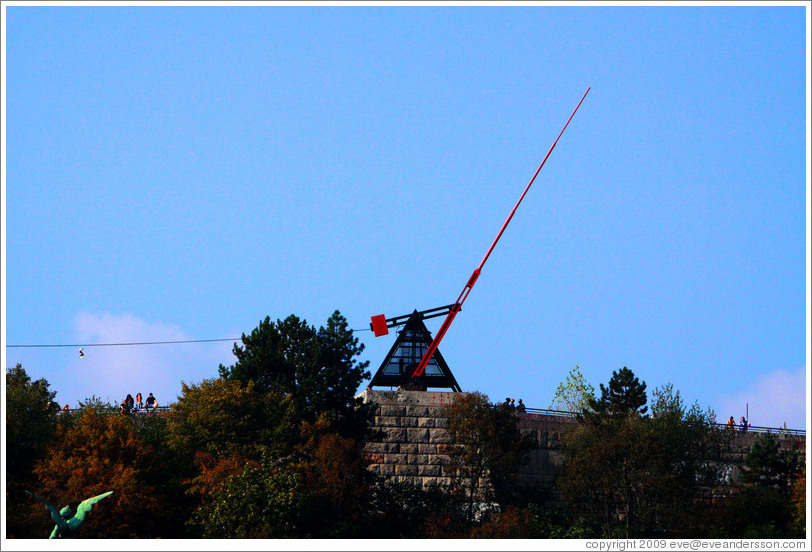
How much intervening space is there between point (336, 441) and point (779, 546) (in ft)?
52.7

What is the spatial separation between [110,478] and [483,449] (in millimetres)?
14167

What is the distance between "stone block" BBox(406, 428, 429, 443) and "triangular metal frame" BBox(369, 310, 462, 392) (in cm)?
276

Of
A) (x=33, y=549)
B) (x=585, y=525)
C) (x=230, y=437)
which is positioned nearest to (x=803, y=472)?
(x=585, y=525)

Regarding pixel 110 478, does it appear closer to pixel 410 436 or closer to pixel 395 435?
pixel 395 435

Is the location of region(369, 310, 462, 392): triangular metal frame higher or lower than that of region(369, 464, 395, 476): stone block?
higher

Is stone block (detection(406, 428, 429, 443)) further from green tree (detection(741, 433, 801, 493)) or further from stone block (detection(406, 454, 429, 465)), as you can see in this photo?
green tree (detection(741, 433, 801, 493))

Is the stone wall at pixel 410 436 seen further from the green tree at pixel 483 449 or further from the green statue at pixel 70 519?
the green statue at pixel 70 519

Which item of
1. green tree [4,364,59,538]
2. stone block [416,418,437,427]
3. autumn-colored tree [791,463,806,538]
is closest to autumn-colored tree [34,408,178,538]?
green tree [4,364,59,538]

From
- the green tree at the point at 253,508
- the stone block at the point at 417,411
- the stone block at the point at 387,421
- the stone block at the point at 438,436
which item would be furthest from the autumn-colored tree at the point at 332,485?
the stone block at the point at 417,411

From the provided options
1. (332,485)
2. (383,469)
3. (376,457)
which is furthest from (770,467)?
(332,485)

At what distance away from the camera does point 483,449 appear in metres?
42.0

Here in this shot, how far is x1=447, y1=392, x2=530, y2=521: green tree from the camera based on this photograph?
41.7m

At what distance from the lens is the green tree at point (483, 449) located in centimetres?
4172

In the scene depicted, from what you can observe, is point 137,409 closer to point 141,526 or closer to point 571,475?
point 141,526
